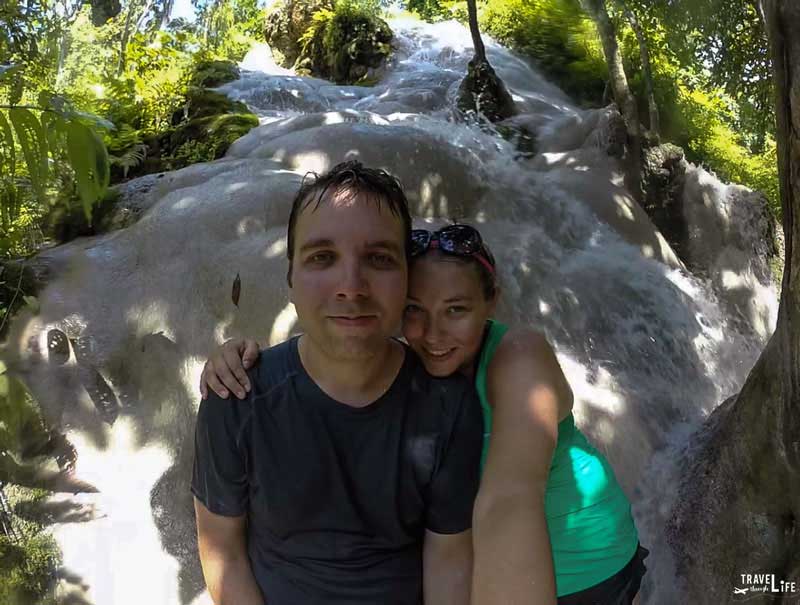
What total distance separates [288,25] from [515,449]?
54.7 feet

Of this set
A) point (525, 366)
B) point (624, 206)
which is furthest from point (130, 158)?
point (525, 366)

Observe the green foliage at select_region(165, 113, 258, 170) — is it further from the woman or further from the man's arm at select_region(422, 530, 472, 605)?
the man's arm at select_region(422, 530, 472, 605)

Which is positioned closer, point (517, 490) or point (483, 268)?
point (517, 490)

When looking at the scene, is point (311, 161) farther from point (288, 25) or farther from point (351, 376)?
point (288, 25)

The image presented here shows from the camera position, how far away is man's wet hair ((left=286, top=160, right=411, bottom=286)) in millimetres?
1620

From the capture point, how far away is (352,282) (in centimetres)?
155

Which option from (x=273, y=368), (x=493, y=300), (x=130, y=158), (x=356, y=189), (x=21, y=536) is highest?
(x=356, y=189)

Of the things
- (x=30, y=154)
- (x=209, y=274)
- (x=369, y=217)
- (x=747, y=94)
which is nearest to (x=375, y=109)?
(x=747, y=94)

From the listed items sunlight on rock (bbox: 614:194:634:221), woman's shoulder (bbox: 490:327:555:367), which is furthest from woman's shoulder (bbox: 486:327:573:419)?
sunlight on rock (bbox: 614:194:634:221)

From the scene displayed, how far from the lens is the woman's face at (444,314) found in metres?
1.77

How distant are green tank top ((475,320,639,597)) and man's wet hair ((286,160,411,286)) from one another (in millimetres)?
474

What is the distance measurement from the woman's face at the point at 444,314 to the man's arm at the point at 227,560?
671mm

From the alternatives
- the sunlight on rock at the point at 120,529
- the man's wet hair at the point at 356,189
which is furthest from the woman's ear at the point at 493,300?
the sunlight on rock at the point at 120,529

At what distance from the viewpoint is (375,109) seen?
10.4 metres
